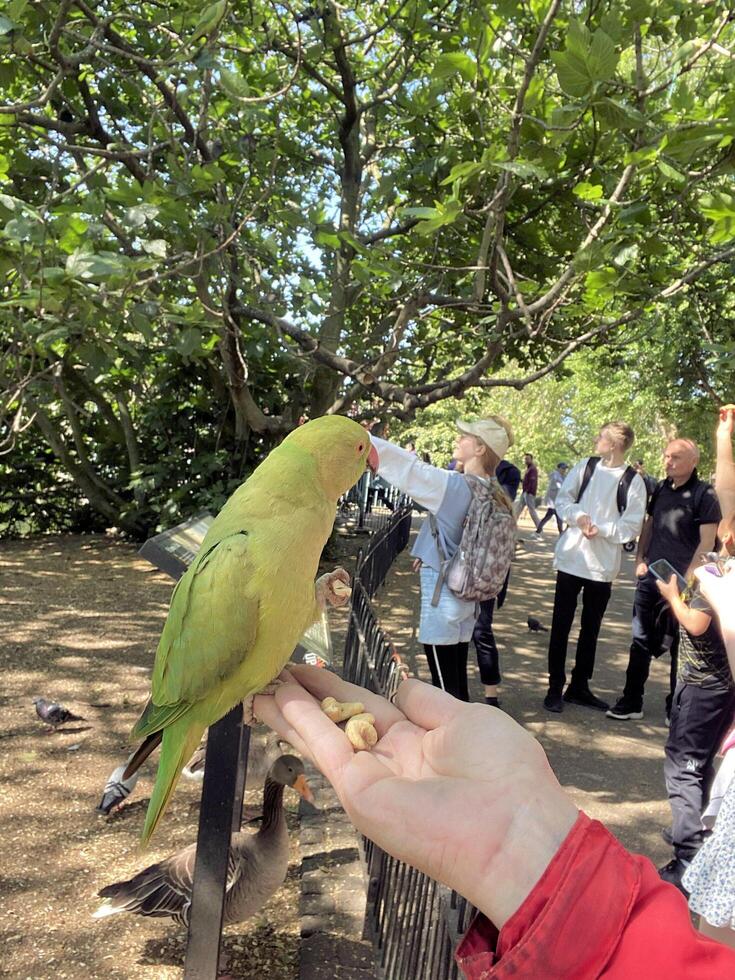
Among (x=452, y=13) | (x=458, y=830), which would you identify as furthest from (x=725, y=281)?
(x=458, y=830)

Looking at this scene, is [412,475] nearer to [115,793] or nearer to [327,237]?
[327,237]

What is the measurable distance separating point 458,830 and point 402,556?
1296 cm

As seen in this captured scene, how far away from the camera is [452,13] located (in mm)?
7172

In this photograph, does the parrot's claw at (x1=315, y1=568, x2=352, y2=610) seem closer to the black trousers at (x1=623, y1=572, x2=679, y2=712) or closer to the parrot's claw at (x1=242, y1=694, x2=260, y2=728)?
the parrot's claw at (x1=242, y1=694, x2=260, y2=728)

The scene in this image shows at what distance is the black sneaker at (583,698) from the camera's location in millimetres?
6457

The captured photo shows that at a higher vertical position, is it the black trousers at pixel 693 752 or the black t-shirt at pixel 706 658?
→ the black t-shirt at pixel 706 658

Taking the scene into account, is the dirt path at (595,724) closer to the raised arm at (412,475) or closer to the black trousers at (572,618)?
the black trousers at (572,618)

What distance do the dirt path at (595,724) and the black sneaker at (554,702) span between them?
8 cm

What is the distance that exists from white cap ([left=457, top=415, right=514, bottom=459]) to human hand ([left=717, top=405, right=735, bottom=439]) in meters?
1.32

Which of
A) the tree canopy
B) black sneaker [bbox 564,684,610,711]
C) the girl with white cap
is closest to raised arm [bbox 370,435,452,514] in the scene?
the girl with white cap

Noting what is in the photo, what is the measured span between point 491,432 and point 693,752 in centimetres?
232

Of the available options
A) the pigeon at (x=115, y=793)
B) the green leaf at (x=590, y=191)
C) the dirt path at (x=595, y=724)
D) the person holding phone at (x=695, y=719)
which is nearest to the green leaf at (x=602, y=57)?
the green leaf at (x=590, y=191)

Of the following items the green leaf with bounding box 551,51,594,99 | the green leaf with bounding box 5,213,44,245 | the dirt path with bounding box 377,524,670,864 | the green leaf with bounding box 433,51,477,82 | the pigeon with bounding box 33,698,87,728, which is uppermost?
the green leaf with bounding box 433,51,477,82

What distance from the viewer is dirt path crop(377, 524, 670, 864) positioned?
4719 mm
